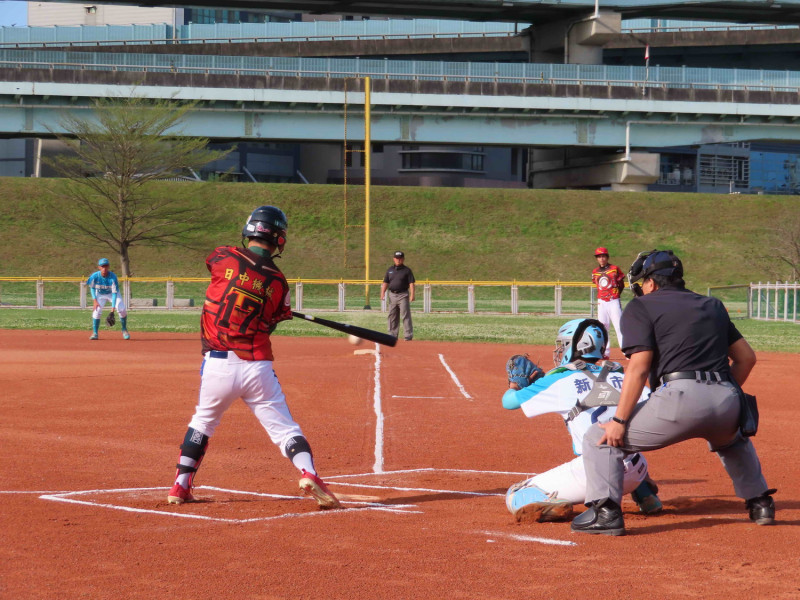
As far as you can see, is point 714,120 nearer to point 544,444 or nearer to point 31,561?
point 544,444

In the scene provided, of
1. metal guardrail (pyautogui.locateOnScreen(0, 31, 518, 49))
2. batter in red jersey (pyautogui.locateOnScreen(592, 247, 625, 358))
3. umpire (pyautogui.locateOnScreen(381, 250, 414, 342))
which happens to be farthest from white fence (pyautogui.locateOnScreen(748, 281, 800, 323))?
metal guardrail (pyautogui.locateOnScreen(0, 31, 518, 49))

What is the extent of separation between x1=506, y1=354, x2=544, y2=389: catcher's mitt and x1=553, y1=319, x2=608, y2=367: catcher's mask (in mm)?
233

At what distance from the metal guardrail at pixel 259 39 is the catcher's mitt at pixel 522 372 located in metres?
69.6

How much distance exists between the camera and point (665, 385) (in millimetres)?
5953

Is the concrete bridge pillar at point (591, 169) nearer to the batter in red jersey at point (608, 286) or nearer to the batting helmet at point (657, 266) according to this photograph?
the batter in red jersey at point (608, 286)

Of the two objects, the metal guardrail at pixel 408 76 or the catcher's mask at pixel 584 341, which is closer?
the catcher's mask at pixel 584 341

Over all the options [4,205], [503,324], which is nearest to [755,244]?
[503,324]

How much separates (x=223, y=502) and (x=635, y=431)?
3107 millimetres

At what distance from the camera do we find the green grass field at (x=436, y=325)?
26250 mm

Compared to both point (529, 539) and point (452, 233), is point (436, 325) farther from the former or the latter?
point (529, 539)

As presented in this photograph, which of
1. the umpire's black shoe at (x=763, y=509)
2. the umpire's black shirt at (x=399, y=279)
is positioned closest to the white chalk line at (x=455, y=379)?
the umpire's black shirt at (x=399, y=279)

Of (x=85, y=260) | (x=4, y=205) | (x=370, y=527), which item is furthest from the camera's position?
(x=4, y=205)

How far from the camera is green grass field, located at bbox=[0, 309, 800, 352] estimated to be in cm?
2625

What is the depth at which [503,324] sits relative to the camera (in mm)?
33188
